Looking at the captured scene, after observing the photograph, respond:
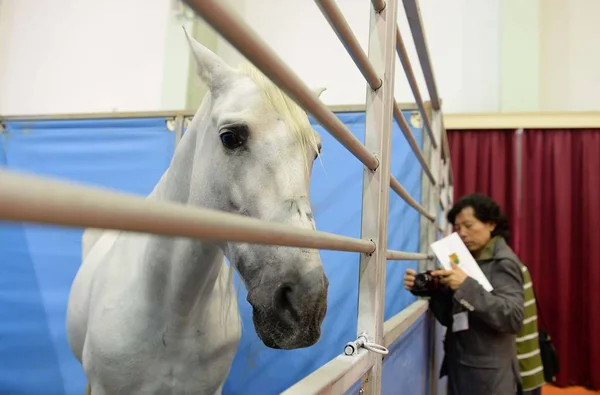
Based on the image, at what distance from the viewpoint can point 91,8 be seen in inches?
150

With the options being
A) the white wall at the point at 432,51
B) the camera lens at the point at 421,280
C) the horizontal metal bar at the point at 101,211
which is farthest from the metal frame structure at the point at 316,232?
the white wall at the point at 432,51

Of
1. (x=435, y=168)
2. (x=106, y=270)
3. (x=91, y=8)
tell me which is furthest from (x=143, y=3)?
(x=106, y=270)

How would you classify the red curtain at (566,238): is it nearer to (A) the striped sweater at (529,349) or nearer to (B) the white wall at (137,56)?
(B) the white wall at (137,56)

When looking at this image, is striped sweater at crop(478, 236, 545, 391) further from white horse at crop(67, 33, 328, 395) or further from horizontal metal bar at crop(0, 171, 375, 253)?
horizontal metal bar at crop(0, 171, 375, 253)

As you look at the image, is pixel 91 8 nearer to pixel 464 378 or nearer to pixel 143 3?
pixel 143 3

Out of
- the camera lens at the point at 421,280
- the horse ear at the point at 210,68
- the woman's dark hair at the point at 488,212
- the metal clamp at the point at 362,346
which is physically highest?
the horse ear at the point at 210,68

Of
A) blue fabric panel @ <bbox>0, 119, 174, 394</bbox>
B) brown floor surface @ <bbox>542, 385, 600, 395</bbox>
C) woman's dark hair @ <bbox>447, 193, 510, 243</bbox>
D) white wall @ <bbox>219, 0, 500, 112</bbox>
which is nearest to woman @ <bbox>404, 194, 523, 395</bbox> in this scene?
woman's dark hair @ <bbox>447, 193, 510, 243</bbox>

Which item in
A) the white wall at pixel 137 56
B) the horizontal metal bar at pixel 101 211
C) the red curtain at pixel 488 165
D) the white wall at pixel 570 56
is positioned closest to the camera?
the horizontal metal bar at pixel 101 211

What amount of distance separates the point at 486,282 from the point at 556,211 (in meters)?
2.30

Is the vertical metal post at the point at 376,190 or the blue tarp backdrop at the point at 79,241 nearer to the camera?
the vertical metal post at the point at 376,190

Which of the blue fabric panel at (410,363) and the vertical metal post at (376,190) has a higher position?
the vertical metal post at (376,190)

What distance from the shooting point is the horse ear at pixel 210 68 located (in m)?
0.80

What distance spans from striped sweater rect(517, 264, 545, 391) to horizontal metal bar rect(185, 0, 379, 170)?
1420 mm

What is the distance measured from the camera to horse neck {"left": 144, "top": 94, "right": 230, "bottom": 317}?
0.84m
